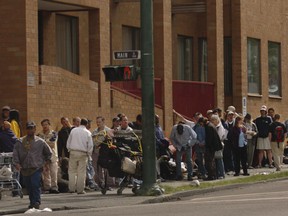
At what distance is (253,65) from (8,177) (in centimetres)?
2430

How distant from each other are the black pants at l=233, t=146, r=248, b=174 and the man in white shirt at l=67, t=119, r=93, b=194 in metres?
7.10

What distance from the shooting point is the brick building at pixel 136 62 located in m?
30.7

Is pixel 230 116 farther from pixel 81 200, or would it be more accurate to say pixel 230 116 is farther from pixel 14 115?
pixel 81 200

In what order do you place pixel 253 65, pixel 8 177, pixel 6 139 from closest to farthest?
pixel 8 177
pixel 6 139
pixel 253 65

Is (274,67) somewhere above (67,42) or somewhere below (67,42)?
below

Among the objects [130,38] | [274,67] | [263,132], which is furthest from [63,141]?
[274,67]

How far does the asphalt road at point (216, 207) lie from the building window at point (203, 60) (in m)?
20.5

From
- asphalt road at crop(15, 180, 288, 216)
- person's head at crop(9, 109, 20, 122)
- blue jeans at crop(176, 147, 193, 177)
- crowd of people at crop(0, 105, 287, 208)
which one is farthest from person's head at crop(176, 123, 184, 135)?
person's head at crop(9, 109, 20, 122)

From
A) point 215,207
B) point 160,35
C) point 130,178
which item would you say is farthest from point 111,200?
point 160,35

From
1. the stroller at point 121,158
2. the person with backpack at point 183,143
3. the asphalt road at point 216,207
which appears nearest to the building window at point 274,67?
the person with backpack at point 183,143

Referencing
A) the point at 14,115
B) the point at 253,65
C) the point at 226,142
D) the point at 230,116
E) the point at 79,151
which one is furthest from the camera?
the point at 253,65

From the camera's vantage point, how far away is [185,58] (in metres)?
46.9

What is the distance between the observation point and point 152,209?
2206cm

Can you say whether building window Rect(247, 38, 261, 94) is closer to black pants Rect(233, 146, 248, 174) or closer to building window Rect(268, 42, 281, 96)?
building window Rect(268, 42, 281, 96)
